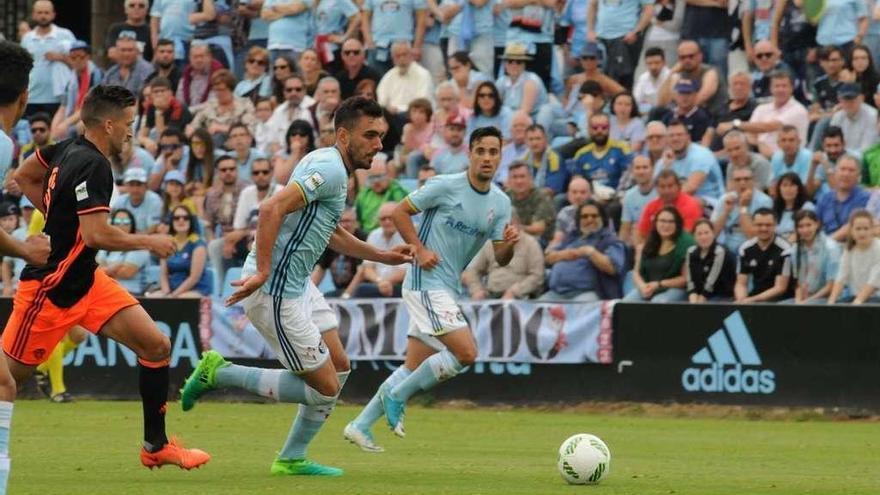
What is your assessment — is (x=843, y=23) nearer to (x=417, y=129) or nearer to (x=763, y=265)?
(x=763, y=265)

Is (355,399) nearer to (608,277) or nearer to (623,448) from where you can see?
(608,277)

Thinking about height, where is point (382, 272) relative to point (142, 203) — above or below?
below

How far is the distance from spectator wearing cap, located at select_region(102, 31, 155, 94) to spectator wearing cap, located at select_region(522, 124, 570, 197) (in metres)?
6.61

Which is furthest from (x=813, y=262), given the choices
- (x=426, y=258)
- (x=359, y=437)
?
(x=359, y=437)

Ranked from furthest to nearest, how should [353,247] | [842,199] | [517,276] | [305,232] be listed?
[517,276], [842,199], [353,247], [305,232]

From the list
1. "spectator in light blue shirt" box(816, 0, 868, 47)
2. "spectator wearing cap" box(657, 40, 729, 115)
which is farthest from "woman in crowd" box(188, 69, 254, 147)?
"spectator in light blue shirt" box(816, 0, 868, 47)

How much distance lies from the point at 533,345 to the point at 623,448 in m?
4.59

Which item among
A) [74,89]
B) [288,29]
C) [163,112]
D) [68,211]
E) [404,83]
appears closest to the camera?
[68,211]

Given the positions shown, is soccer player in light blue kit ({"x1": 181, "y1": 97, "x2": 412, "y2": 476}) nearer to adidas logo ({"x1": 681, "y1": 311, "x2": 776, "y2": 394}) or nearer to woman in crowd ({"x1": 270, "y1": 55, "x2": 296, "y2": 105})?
adidas logo ({"x1": 681, "y1": 311, "x2": 776, "y2": 394})

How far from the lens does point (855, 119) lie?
738 inches

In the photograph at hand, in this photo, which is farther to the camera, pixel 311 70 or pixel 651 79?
pixel 311 70

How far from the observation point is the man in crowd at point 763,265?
1717 centimetres

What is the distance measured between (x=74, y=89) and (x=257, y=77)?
2.87 meters

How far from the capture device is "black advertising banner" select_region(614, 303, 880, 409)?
54.8 ft
